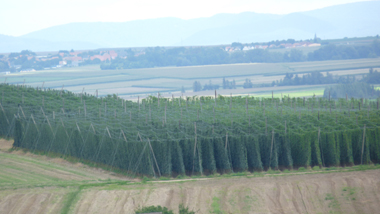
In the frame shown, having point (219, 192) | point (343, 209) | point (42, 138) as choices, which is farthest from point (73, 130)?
point (343, 209)

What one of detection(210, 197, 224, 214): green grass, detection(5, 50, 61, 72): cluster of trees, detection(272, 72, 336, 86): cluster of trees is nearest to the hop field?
detection(210, 197, 224, 214): green grass

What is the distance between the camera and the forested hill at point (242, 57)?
544ft

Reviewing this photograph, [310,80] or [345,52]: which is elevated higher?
[345,52]

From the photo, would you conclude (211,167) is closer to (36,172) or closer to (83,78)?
(36,172)

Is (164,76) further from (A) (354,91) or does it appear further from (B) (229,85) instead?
(A) (354,91)

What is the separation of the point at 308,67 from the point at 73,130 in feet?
405

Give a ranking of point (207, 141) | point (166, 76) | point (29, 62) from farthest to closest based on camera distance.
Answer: point (29, 62)
point (166, 76)
point (207, 141)

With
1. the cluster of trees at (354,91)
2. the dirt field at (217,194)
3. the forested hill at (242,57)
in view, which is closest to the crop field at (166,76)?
the forested hill at (242,57)

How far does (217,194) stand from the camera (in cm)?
2302

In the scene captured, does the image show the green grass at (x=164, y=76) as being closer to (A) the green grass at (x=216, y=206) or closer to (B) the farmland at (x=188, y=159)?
(B) the farmland at (x=188, y=159)

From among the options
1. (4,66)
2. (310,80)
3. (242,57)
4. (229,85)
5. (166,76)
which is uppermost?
(4,66)

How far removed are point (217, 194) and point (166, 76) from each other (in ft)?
424

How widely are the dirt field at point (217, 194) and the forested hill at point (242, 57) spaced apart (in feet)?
475

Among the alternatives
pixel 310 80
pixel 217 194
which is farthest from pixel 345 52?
pixel 217 194
